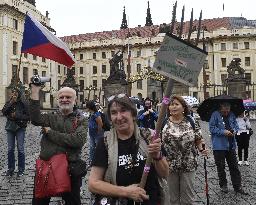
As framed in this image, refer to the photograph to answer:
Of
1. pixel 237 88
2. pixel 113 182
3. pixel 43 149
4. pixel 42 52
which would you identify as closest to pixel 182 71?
pixel 113 182

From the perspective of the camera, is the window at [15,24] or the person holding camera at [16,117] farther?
the window at [15,24]

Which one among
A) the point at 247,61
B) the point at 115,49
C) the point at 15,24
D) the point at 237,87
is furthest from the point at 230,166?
the point at 115,49

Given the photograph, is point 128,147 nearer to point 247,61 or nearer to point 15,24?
point 15,24

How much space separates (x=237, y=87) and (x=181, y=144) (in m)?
26.0

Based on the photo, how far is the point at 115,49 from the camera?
6738cm

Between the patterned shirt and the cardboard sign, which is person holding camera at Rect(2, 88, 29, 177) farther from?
the cardboard sign

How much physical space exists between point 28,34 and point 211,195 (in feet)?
12.3

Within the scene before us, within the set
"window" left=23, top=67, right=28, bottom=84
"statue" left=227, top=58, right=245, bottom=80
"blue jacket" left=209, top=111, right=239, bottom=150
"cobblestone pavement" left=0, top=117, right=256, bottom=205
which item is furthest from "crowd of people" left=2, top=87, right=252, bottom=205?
"window" left=23, top=67, right=28, bottom=84

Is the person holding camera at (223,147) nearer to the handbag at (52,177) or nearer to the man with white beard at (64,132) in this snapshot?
the man with white beard at (64,132)

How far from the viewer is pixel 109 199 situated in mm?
2785

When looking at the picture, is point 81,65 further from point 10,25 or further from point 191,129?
point 191,129

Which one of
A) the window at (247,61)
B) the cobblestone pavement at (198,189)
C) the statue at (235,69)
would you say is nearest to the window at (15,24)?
the statue at (235,69)

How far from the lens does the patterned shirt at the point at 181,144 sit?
488 centimetres

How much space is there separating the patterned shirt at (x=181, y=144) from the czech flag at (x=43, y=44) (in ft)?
6.33
